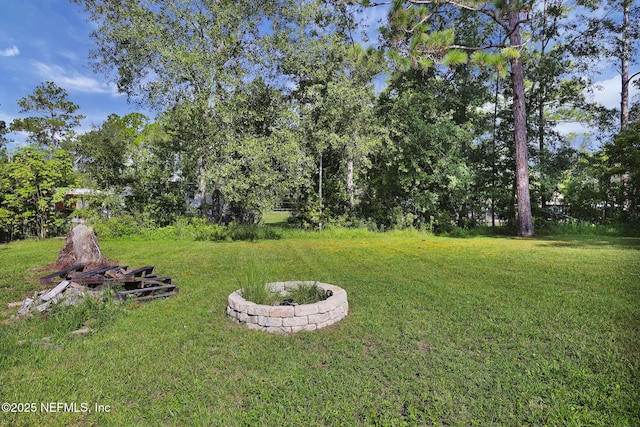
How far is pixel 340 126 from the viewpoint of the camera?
12734mm

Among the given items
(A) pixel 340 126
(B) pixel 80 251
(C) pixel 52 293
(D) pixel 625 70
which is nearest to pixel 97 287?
(C) pixel 52 293

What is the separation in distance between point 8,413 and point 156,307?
7.10 ft

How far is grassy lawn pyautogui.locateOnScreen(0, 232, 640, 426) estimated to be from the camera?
2.30 meters

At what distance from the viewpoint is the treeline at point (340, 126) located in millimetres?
11016

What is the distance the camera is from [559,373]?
2711 mm

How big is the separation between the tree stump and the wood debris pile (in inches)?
50.0

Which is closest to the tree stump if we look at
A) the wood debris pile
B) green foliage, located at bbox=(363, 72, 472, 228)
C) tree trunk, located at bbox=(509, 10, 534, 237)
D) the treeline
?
the wood debris pile

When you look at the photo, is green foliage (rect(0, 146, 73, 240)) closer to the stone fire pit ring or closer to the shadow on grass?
the stone fire pit ring

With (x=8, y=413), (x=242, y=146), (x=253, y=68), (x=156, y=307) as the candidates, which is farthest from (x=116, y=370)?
(x=253, y=68)

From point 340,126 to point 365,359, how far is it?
10.9 meters

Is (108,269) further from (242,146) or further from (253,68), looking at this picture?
(253,68)

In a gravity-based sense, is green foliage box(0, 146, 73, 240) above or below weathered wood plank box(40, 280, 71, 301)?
above

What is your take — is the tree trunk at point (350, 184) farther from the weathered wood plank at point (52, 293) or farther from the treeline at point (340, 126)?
the weathered wood plank at point (52, 293)

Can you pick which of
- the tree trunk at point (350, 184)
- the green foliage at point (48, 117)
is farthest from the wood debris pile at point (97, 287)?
the green foliage at point (48, 117)
